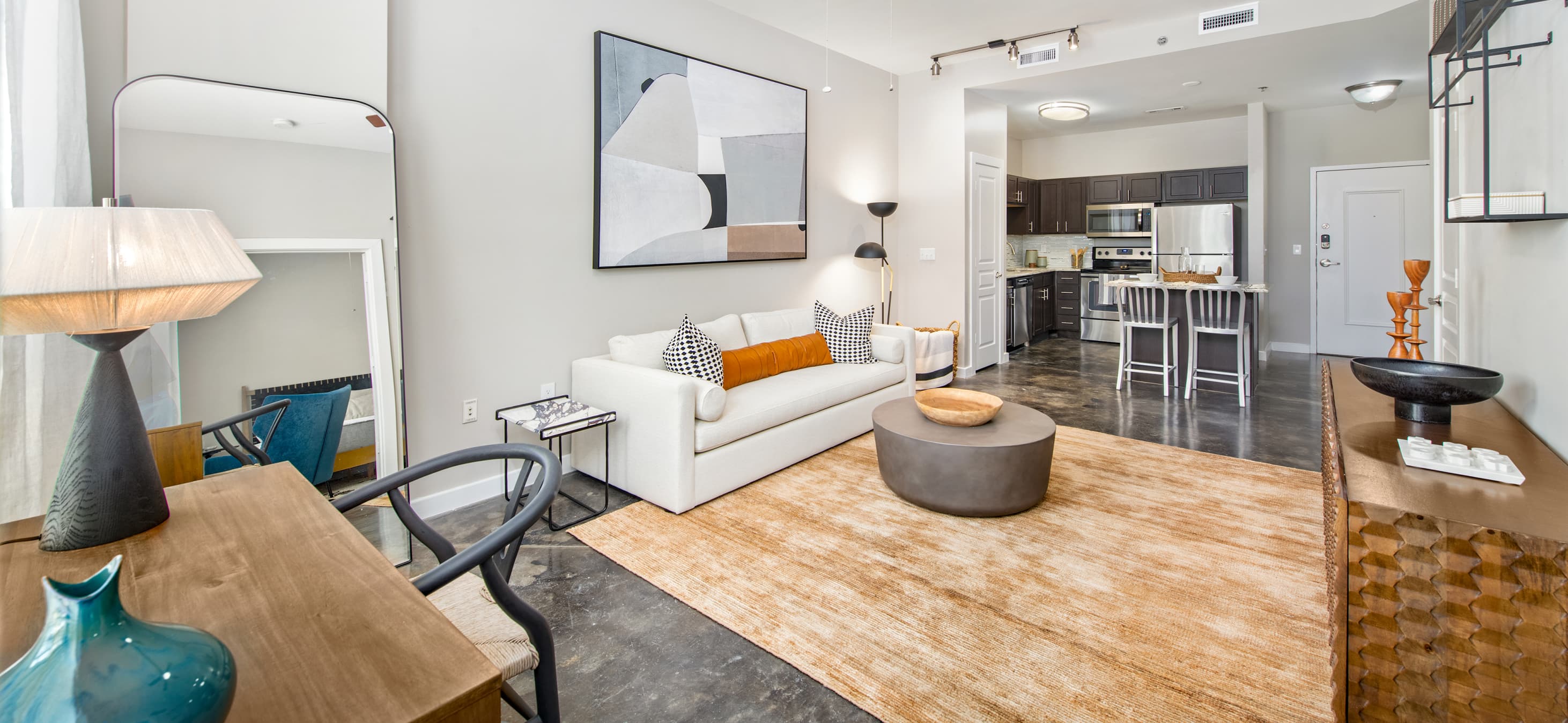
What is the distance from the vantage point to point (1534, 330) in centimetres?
177

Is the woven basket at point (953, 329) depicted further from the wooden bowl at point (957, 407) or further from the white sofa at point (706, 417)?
the wooden bowl at point (957, 407)

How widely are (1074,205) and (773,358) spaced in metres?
6.29

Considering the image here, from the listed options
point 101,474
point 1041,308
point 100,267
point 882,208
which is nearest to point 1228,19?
point 882,208

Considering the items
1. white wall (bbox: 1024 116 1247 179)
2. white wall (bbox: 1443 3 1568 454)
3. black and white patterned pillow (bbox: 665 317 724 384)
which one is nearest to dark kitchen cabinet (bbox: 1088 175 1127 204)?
white wall (bbox: 1024 116 1247 179)

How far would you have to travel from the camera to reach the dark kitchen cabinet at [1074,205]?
8711mm

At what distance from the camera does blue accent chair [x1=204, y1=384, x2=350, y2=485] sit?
237 cm

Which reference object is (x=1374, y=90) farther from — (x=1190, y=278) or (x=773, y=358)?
(x=773, y=358)

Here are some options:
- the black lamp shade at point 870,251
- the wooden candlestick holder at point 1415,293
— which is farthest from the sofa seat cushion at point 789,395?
the wooden candlestick holder at point 1415,293

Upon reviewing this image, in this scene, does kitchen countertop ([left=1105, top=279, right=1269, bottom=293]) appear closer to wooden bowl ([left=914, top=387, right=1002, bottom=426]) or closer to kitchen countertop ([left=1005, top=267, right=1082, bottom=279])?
kitchen countertop ([left=1005, top=267, right=1082, bottom=279])

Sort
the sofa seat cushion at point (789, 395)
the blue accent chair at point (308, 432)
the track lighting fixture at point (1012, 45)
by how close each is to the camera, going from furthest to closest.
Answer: the track lighting fixture at point (1012, 45)
the sofa seat cushion at point (789, 395)
the blue accent chair at point (308, 432)

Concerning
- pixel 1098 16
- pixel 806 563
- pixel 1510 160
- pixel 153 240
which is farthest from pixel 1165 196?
pixel 153 240

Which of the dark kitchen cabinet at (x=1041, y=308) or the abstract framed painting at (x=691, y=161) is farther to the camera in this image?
the dark kitchen cabinet at (x=1041, y=308)

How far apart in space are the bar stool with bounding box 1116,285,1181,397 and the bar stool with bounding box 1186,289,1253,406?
0.13 metres

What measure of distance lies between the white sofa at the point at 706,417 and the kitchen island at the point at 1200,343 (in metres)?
2.75
